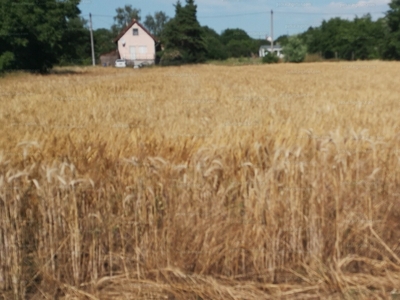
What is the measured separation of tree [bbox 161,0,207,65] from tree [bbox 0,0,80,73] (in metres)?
20.4

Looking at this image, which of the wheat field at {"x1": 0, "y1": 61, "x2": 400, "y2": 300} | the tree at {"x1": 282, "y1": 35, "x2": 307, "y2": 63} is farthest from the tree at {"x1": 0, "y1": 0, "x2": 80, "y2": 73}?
→ the tree at {"x1": 282, "y1": 35, "x2": 307, "y2": 63}

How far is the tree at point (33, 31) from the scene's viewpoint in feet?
76.8

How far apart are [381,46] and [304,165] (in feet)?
188

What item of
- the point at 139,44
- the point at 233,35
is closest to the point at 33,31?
the point at 139,44

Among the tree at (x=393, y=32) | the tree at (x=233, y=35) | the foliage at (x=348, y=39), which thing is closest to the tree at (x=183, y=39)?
the foliage at (x=348, y=39)

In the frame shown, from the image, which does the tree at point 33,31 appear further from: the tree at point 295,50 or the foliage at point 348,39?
the foliage at point 348,39

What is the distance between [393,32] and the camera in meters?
53.3

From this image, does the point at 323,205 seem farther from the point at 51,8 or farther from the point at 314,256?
the point at 51,8

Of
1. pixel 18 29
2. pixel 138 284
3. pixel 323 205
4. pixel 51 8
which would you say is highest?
pixel 51 8

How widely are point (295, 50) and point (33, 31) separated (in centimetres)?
3996

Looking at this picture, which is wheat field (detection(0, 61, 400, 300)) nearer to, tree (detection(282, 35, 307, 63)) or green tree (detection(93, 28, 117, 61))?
tree (detection(282, 35, 307, 63))

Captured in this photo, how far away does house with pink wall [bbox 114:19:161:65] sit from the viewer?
6125 cm

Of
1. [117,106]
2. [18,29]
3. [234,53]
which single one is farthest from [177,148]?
[234,53]

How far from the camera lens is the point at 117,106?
772cm
